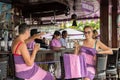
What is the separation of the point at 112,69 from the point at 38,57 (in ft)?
5.41

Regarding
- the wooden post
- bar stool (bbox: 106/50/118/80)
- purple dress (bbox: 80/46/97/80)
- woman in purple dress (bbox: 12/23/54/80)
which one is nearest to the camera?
woman in purple dress (bbox: 12/23/54/80)

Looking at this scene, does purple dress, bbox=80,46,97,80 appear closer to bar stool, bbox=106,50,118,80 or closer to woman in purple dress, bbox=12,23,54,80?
woman in purple dress, bbox=12,23,54,80

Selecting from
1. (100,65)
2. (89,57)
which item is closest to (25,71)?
(89,57)

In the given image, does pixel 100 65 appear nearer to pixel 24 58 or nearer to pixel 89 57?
pixel 89 57

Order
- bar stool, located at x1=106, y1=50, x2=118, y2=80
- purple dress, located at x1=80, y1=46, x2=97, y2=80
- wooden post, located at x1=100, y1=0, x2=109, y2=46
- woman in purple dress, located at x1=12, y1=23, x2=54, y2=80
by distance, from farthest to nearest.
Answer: wooden post, located at x1=100, y1=0, x2=109, y2=46 < bar stool, located at x1=106, y1=50, x2=118, y2=80 < purple dress, located at x1=80, y1=46, x2=97, y2=80 < woman in purple dress, located at x1=12, y1=23, x2=54, y2=80

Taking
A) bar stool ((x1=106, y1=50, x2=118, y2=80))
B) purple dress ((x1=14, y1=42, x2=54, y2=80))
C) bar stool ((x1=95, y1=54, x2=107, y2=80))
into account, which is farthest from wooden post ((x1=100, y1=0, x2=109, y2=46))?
purple dress ((x1=14, y1=42, x2=54, y2=80))

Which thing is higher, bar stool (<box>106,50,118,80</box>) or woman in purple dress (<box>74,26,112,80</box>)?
woman in purple dress (<box>74,26,112,80</box>)

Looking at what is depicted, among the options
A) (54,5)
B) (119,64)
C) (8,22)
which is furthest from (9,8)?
(119,64)

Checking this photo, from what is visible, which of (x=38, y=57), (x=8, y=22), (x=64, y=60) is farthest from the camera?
(x=8, y=22)

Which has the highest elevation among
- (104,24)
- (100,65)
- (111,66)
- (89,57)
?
(104,24)

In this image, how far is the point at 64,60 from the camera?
5.34m

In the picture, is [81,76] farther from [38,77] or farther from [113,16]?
[113,16]

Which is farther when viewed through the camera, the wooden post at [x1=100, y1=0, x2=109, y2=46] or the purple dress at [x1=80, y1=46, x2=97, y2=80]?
the wooden post at [x1=100, y1=0, x2=109, y2=46]

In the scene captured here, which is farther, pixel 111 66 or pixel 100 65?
pixel 111 66
